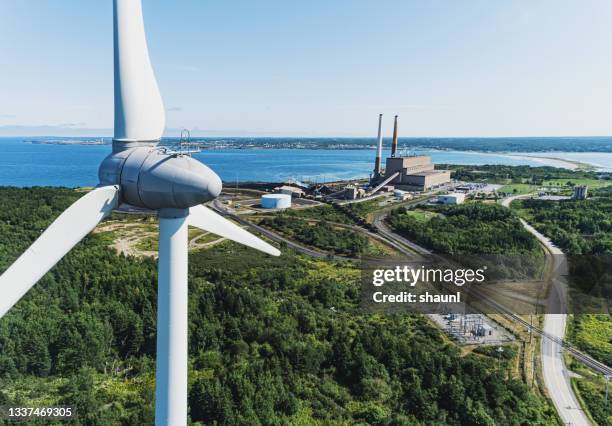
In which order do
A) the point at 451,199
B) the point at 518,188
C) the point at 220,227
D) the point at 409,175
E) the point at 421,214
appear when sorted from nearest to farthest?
1. the point at 220,227
2. the point at 421,214
3. the point at 451,199
4. the point at 409,175
5. the point at 518,188

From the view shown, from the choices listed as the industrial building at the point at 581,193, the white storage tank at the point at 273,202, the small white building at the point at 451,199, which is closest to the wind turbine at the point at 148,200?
the white storage tank at the point at 273,202

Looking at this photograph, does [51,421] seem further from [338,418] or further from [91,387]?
[338,418]

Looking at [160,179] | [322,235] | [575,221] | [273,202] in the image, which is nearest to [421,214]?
[575,221]

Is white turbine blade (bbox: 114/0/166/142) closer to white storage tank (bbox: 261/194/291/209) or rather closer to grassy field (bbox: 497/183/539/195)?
white storage tank (bbox: 261/194/291/209)

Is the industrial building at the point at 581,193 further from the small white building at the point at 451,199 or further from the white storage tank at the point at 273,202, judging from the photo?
the white storage tank at the point at 273,202

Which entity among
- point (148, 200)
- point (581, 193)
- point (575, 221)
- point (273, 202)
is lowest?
point (575, 221)

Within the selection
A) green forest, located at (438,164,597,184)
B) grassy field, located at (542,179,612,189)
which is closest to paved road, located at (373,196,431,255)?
green forest, located at (438,164,597,184)

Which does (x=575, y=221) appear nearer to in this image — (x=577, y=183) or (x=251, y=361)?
(x=251, y=361)
